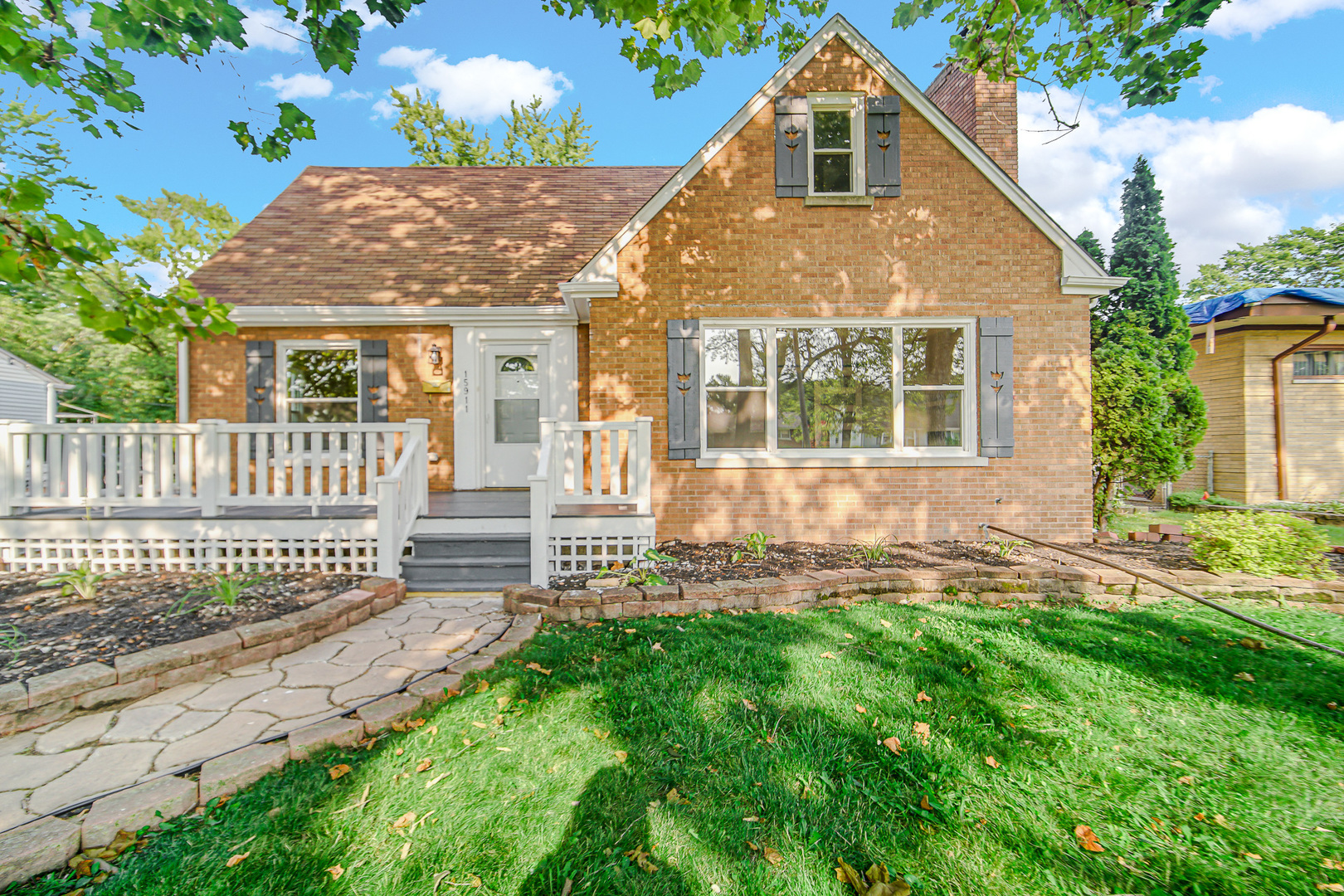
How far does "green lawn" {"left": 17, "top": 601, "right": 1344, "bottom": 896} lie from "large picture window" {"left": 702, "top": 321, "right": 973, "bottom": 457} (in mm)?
3405

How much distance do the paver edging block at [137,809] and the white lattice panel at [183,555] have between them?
2.93 m

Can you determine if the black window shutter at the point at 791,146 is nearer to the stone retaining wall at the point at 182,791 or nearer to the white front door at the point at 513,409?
the white front door at the point at 513,409

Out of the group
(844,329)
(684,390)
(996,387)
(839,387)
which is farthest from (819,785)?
(996,387)

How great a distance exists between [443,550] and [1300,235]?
39413 mm

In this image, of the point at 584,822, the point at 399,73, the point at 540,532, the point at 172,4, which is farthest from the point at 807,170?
the point at 399,73

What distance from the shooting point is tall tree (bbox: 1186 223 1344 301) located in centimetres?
2409

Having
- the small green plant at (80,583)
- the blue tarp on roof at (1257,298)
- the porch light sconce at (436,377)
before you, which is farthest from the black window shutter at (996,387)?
the small green plant at (80,583)

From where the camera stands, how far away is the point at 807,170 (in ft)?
20.6

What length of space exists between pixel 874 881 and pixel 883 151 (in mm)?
7016

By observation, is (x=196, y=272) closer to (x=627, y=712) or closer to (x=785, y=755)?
(x=627, y=712)

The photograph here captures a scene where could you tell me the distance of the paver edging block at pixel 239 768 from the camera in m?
2.13

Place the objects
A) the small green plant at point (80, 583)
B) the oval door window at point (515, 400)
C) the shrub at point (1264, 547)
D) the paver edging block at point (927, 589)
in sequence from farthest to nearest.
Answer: the oval door window at point (515, 400) < the shrub at point (1264, 547) < the paver edging block at point (927, 589) < the small green plant at point (80, 583)

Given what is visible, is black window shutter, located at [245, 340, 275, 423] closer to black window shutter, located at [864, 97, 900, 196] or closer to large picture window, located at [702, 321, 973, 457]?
large picture window, located at [702, 321, 973, 457]

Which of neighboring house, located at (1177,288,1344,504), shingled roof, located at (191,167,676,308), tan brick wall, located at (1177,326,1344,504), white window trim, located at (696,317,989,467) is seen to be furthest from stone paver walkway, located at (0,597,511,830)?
tan brick wall, located at (1177,326,1344,504)
